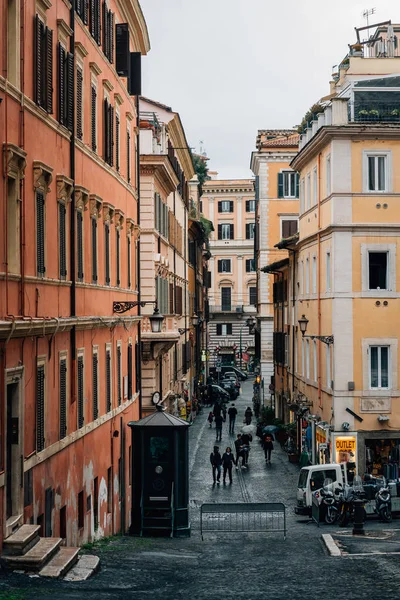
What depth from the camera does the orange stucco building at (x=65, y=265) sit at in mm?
17328

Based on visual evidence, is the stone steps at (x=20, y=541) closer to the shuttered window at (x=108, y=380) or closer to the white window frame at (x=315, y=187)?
the shuttered window at (x=108, y=380)

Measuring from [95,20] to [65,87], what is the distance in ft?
17.3

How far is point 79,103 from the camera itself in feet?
78.5

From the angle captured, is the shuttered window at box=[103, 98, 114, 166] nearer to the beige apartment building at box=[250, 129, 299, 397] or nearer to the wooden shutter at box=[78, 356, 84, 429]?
the wooden shutter at box=[78, 356, 84, 429]

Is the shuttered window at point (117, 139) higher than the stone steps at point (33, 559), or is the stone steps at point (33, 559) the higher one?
the shuttered window at point (117, 139)

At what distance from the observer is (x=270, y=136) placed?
259ft

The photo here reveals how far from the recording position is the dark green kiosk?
2602 cm

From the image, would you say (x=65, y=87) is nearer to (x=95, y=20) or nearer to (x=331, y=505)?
(x=95, y=20)

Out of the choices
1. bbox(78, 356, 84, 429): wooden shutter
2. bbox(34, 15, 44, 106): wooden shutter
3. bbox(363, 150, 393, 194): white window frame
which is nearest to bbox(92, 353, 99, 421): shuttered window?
bbox(78, 356, 84, 429): wooden shutter

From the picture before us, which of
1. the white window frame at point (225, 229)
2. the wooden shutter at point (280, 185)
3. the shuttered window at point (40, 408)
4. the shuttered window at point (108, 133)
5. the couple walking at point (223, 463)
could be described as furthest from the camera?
the white window frame at point (225, 229)

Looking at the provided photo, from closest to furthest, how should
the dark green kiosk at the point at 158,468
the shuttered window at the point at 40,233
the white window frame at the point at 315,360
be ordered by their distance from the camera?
the shuttered window at the point at 40,233 → the dark green kiosk at the point at 158,468 → the white window frame at the point at 315,360

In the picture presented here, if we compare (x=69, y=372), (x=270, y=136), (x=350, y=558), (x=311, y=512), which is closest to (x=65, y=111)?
(x=69, y=372)

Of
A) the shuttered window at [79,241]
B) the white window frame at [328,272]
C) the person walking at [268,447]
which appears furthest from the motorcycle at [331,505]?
the person walking at [268,447]

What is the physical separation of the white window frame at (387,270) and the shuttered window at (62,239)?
759 inches
